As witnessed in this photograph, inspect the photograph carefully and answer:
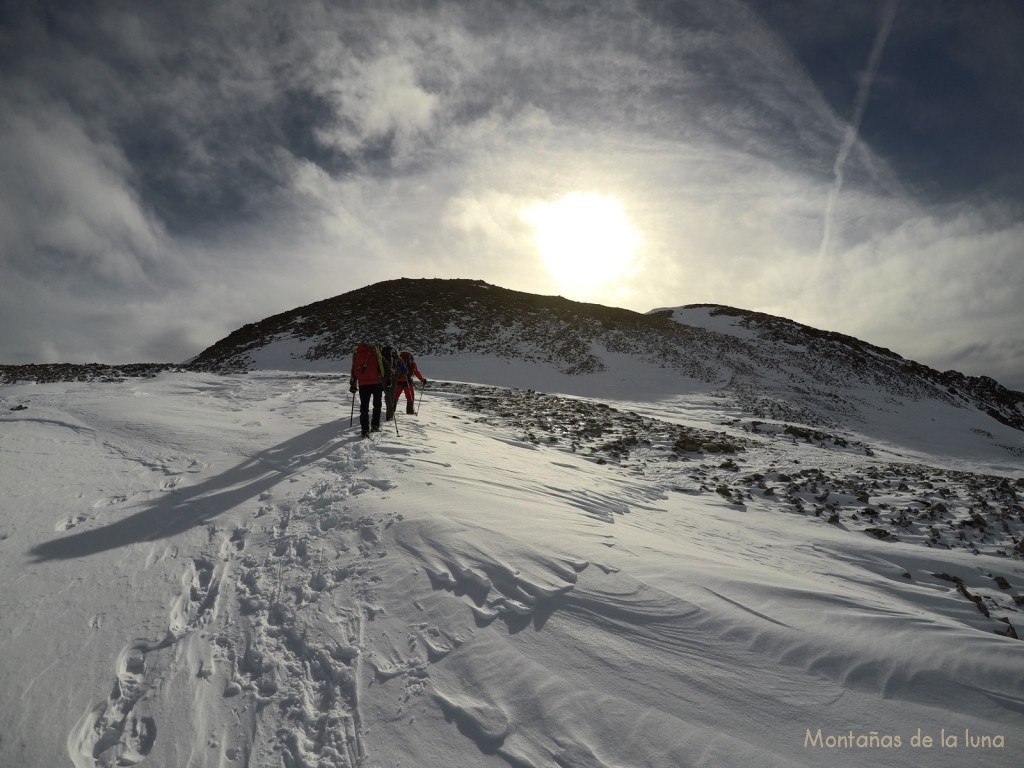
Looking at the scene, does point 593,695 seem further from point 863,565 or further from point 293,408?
point 293,408

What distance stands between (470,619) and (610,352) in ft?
96.9

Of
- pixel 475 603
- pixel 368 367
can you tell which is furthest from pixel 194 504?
pixel 475 603

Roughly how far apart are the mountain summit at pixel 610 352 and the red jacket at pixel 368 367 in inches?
603

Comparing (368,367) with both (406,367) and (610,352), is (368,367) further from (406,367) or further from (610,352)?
(610,352)

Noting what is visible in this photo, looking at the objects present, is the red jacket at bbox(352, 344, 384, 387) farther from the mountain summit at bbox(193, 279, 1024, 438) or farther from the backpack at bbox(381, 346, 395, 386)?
the mountain summit at bbox(193, 279, 1024, 438)

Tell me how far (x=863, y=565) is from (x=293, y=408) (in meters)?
12.3

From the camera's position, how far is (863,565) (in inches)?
213

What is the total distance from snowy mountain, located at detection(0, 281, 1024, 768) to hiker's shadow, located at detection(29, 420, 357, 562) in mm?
42

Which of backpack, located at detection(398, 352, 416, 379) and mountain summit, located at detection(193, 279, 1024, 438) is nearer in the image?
backpack, located at detection(398, 352, 416, 379)

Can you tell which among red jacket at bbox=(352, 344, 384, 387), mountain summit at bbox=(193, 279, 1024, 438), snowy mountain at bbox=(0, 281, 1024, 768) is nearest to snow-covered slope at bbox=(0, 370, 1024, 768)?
snowy mountain at bbox=(0, 281, 1024, 768)

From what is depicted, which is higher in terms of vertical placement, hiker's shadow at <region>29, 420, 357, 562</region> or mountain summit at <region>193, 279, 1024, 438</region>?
mountain summit at <region>193, 279, 1024, 438</region>

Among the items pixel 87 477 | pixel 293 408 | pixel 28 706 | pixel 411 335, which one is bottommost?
pixel 28 706

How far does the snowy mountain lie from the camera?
254cm

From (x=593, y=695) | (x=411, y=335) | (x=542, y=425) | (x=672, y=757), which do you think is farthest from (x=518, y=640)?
(x=411, y=335)
